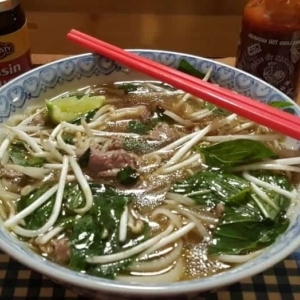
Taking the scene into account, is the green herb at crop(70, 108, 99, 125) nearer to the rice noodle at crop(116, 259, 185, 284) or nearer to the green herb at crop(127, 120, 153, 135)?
the green herb at crop(127, 120, 153, 135)

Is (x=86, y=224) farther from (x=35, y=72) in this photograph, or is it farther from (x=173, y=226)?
(x=35, y=72)

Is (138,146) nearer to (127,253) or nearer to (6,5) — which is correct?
(127,253)

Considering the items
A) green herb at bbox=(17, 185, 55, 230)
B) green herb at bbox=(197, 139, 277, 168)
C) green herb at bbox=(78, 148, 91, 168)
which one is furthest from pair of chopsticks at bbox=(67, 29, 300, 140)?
green herb at bbox=(17, 185, 55, 230)

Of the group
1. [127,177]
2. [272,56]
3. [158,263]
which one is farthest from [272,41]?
[158,263]

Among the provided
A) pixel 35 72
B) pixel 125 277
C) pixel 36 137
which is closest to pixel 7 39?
pixel 35 72

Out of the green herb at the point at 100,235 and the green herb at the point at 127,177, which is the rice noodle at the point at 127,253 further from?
the green herb at the point at 127,177
